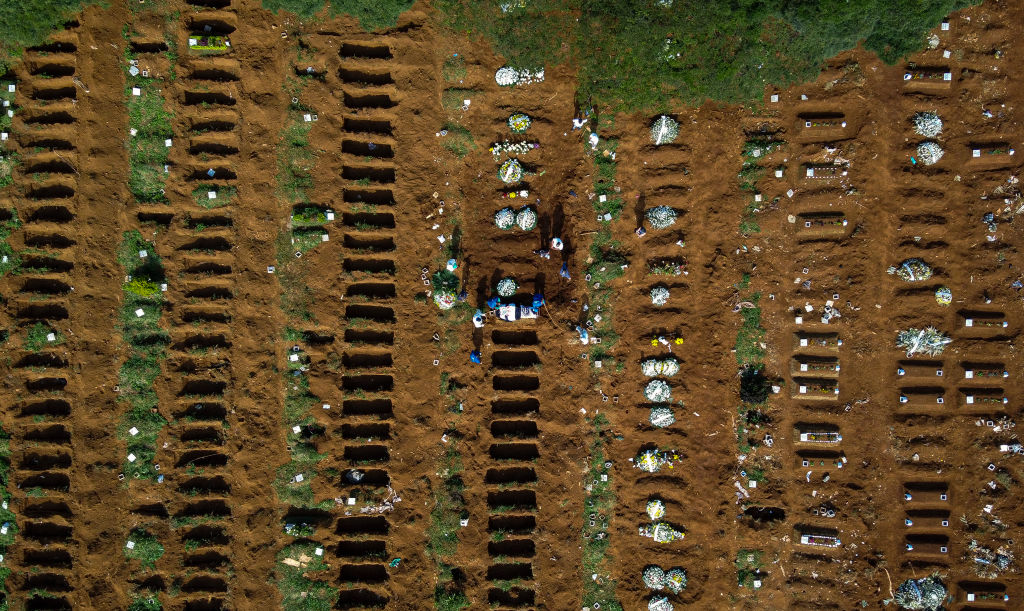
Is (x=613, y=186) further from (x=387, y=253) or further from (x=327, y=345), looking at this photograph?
(x=327, y=345)

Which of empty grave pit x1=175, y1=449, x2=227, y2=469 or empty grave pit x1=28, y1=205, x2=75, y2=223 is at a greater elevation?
empty grave pit x1=28, y1=205, x2=75, y2=223

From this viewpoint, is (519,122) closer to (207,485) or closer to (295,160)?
(295,160)

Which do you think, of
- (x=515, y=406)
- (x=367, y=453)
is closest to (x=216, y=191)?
(x=367, y=453)

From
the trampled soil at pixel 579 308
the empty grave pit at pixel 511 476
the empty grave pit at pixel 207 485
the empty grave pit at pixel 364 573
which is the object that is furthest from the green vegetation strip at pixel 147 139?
the empty grave pit at pixel 511 476

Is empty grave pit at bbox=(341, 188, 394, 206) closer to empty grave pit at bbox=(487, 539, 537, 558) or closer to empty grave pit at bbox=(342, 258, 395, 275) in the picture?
empty grave pit at bbox=(342, 258, 395, 275)

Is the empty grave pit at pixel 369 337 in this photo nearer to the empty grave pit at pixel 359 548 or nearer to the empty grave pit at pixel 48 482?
the empty grave pit at pixel 359 548

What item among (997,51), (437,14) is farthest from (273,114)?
(997,51)

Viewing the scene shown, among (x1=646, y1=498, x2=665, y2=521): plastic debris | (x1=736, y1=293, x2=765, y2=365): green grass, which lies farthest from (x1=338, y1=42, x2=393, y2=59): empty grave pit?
(x1=646, y1=498, x2=665, y2=521): plastic debris
